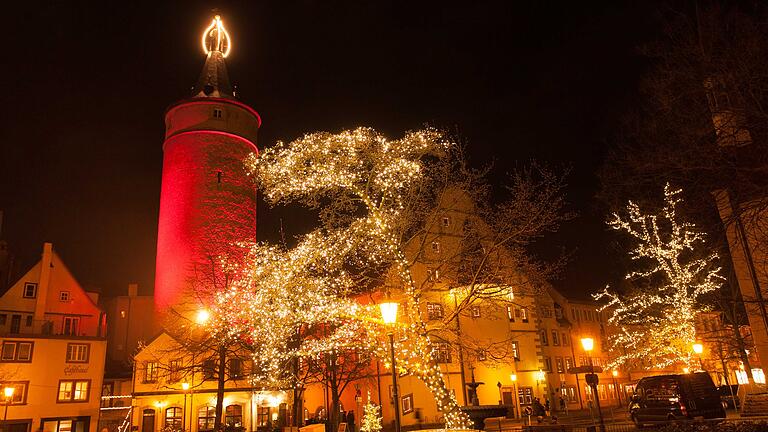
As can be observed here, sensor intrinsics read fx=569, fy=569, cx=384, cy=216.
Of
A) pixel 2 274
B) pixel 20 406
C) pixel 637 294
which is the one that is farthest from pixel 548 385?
pixel 2 274

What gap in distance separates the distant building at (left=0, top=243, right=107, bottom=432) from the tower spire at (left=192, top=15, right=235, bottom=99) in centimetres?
1761

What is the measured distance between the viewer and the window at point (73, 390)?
126ft

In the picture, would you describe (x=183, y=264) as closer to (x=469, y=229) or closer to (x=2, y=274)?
(x=2, y=274)

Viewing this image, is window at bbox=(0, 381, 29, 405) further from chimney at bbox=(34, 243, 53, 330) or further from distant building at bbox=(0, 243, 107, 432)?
chimney at bbox=(34, 243, 53, 330)

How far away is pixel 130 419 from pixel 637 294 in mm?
32520

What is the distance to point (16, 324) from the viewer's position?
41875mm

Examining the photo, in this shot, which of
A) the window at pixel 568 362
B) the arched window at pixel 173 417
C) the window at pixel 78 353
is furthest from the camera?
the window at pixel 568 362

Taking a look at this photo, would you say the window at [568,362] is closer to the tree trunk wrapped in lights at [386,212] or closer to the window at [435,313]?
the window at [435,313]

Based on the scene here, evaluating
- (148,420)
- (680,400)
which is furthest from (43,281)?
(680,400)

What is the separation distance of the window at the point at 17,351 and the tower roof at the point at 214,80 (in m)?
22.1

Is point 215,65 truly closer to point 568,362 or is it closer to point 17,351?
point 17,351

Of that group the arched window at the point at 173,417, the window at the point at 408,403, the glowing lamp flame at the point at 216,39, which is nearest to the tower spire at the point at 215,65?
the glowing lamp flame at the point at 216,39

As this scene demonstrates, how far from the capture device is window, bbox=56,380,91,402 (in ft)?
126

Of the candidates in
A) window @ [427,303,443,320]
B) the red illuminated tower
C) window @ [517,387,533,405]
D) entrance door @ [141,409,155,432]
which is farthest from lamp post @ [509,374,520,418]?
entrance door @ [141,409,155,432]
